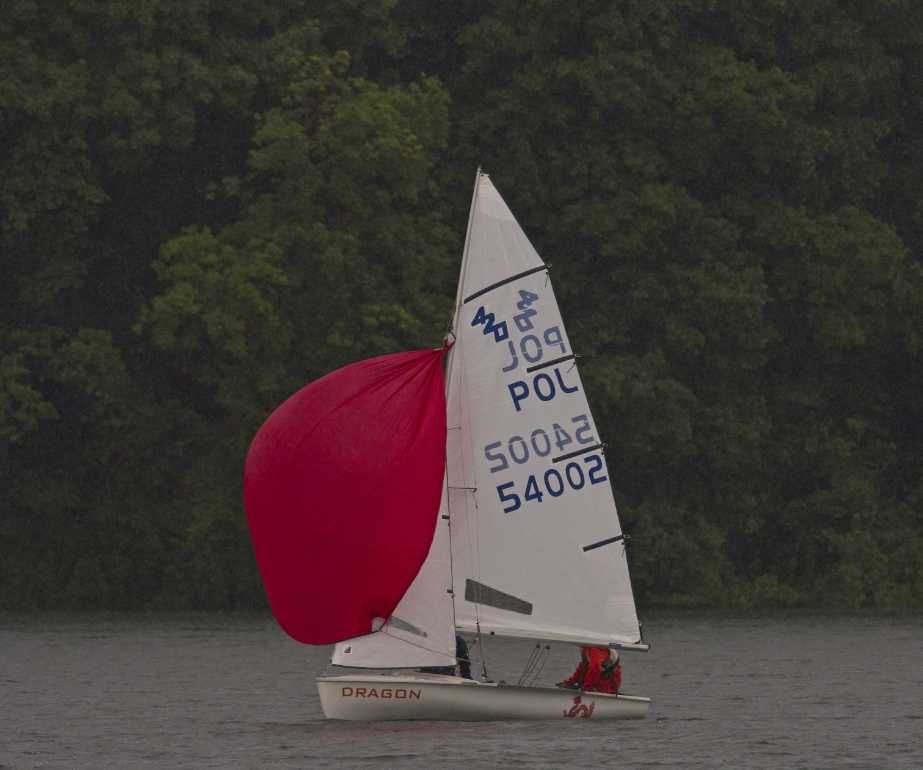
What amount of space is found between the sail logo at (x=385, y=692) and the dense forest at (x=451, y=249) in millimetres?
24004

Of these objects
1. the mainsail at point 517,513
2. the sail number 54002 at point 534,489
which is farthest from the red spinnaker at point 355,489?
the sail number 54002 at point 534,489

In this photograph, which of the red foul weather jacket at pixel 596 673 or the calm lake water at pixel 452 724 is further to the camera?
the red foul weather jacket at pixel 596 673

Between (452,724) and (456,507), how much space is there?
2.98 meters

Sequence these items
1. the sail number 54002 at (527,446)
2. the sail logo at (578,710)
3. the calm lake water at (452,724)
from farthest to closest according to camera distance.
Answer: the sail logo at (578,710) → the sail number 54002 at (527,446) → the calm lake water at (452,724)

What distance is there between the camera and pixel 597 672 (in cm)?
3309

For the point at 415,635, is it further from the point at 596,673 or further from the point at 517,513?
the point at 596,673

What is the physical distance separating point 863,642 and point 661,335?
12.9m

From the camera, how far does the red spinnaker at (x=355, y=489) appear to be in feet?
105

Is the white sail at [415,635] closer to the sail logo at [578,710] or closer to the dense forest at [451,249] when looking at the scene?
the sail logo at [578,710]

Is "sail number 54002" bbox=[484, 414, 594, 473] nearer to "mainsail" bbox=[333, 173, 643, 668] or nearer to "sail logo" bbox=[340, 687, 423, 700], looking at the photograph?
"mainsail" bbox=[333, 173, 643, 668]

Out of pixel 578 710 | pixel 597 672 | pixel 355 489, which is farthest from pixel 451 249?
pixel 578 710

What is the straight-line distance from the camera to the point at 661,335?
61.6 metres

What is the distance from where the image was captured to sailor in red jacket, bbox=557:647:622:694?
33.0 m

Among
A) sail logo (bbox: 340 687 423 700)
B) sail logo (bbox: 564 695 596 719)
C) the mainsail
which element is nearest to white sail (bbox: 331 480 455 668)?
the mainsail
